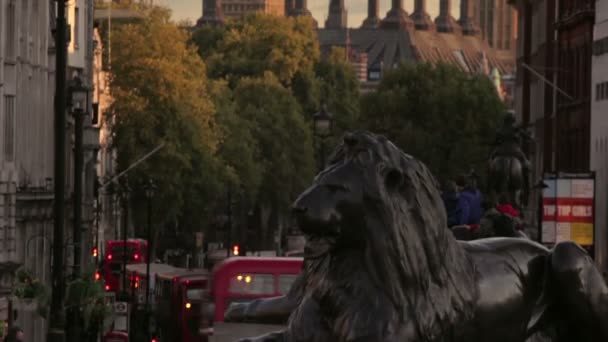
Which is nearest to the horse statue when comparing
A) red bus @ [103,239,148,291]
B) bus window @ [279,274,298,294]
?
bus window @ [279,274,298,294]

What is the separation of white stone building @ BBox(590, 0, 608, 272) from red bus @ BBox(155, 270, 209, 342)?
20383mm

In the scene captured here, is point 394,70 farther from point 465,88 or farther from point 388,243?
point 388,243

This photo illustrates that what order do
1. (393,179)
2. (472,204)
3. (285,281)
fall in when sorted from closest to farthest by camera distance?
(393,179)
(472,204)
(285,281)

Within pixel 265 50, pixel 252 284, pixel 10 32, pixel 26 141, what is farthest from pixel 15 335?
pixel 265 50

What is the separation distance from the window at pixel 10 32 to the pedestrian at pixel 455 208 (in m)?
38.4

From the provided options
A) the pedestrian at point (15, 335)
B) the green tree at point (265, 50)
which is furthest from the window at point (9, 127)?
the green tree at point (265, 50)

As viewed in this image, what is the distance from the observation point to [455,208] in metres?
20.7

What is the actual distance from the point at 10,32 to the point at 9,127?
2.14 metres

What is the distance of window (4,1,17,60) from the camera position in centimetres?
5922

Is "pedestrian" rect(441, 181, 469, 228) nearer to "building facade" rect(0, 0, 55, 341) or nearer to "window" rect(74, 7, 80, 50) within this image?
"building facade" rect(0, 0, 55, 341)

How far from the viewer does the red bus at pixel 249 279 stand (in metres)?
34.3

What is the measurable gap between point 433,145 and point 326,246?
13422 centimetres

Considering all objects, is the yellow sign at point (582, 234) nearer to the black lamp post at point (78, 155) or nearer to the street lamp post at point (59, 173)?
the black lamp post at point (78, 155)

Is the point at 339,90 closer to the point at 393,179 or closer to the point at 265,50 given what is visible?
the point at 265,50
